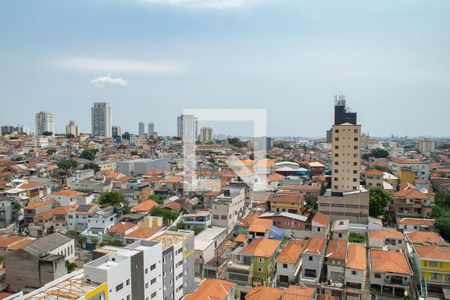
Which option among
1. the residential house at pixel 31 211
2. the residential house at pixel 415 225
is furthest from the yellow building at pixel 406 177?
the residential house at pixel 31 211

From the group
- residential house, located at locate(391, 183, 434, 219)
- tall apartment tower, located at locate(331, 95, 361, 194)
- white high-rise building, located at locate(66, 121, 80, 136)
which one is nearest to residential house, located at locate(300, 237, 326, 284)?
tall apartment tower, located at locate(331, 95, 361, 194)

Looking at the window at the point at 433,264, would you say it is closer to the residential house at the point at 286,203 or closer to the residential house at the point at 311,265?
the residential house at the point at 311,265

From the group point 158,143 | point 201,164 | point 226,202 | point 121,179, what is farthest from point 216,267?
point 158,143

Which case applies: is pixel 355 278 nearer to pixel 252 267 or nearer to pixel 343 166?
pixel 252 267

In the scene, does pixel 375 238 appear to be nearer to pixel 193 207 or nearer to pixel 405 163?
pixel 193 207

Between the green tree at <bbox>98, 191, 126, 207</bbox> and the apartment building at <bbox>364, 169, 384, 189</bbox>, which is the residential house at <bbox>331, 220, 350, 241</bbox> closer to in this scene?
the apartment building at <bbox>364, 169, 384, 189</bbox>

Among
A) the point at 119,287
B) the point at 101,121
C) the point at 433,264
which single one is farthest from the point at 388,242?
the point at 101,121
